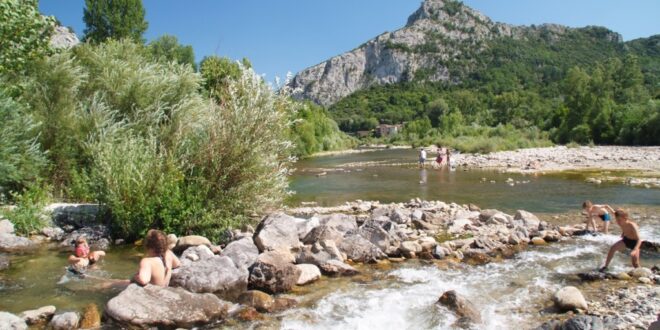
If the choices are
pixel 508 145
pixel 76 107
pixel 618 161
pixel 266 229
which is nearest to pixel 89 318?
pixel 266 229

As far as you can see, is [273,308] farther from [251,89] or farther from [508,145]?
[508,145]

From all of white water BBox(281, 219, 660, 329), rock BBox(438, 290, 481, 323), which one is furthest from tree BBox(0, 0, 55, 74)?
rock BBox(438, 290, 481, 323)

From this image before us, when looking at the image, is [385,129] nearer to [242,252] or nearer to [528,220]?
[528,220]

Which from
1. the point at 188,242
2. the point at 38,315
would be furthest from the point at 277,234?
the point at 38,315

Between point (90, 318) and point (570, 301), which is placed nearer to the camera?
point (90, 318)

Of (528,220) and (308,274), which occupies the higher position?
(528,220)

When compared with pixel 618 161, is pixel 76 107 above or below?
above

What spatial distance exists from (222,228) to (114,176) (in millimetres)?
3890

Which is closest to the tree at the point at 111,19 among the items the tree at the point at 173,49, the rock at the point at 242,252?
the tree at the point at 173,49

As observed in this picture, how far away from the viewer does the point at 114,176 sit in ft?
47.9

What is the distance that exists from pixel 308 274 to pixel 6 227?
1081 centimetres

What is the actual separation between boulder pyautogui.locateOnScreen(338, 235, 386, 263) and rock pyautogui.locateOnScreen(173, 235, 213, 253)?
4.03 meters

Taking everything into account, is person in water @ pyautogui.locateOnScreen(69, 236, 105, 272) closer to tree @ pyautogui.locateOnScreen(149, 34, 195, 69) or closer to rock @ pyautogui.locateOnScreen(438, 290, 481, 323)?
rock @ pyautogui.locateOnScreen(438, 290, 481, 323)

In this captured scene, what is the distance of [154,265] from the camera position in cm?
909
